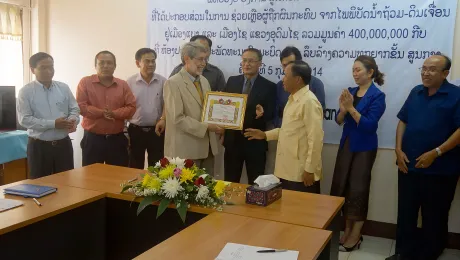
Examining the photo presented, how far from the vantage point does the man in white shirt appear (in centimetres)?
428

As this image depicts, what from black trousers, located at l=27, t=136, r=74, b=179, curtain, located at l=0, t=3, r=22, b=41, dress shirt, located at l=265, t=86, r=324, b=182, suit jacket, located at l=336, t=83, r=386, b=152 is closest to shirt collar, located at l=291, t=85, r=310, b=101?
dress shirt, located at l=265, t=86, r=324, b=182

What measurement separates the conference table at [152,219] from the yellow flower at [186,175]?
0.15 m

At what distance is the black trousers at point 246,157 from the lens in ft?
13.1

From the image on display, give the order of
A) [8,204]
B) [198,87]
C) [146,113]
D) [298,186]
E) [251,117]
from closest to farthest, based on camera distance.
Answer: [8,204] < [298,186] < [198,87] < [251,117] < [146,113]

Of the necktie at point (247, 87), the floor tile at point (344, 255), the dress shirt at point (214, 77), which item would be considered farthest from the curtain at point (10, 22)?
the floor tile at point (344, 255)

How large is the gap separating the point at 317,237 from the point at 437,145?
1821 millimetres

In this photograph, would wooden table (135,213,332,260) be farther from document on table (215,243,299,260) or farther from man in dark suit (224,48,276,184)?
man in dark suit (224,48,276,184)

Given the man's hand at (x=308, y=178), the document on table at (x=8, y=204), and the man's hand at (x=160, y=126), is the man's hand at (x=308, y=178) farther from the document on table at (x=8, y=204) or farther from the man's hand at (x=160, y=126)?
the document on table at (x=8, y=204)

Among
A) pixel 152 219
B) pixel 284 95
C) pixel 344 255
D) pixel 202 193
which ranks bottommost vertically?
pixel 344 255

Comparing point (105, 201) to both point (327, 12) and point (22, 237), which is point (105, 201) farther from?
point (327, 12)

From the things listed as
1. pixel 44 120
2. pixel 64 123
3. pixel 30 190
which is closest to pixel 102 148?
pixel 64 123

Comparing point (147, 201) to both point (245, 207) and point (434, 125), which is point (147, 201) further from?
point (434, 125)

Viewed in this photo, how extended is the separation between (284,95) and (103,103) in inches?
65.2

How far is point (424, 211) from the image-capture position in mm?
3424
